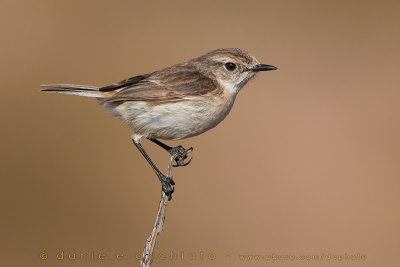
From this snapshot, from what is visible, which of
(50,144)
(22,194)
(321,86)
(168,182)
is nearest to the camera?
(168,182)

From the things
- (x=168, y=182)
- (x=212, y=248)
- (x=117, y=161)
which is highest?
(x=117, y=161)

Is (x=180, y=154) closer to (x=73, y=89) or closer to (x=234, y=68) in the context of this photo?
(x=234, y=68)

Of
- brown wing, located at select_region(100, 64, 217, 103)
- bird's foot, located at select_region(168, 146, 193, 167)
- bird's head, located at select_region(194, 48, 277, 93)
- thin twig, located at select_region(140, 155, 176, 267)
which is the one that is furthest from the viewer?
bird's head, located at select_region(194, 48, 277, 93)

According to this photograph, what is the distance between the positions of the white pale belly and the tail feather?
28 centimetres

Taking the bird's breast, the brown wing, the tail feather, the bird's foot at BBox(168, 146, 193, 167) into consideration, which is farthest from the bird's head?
the tail feather

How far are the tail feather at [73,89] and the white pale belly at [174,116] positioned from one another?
0.94 ft

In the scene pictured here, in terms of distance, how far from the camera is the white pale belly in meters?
4.86

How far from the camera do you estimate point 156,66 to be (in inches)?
425

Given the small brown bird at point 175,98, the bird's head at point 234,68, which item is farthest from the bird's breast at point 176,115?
the bird's head at point 234,68

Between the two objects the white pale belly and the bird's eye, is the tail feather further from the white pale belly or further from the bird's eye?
the bird's eye

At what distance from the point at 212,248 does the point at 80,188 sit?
2.33m

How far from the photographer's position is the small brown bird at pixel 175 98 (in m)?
4.89

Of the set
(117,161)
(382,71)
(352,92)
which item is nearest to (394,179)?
(352,92)

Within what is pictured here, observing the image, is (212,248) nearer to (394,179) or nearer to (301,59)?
(394,179)
